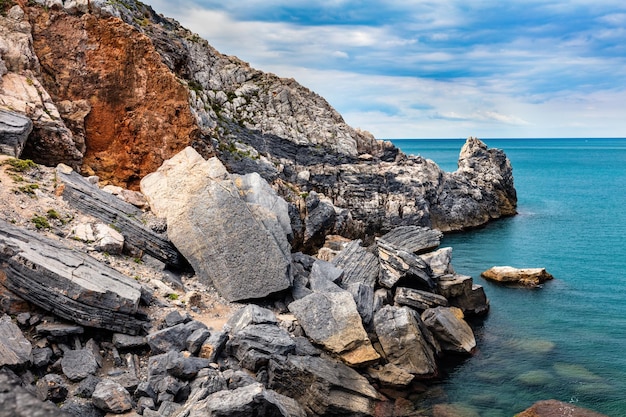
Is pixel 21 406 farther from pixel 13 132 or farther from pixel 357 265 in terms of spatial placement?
pixel 357 265

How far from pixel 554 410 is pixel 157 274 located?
66.8ft

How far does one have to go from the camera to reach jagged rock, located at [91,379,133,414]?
14.2 metres

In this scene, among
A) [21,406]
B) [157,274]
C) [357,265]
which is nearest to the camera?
[21,406]

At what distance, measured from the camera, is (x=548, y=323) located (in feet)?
115

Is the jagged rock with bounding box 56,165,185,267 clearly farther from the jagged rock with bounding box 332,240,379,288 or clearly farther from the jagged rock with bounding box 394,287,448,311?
the jagged rock with bounding box 394,287,448,311

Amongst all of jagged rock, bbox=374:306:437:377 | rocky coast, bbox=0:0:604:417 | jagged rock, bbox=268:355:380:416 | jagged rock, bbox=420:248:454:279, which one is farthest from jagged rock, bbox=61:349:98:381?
jagged rock, bbox=420:248:454:279

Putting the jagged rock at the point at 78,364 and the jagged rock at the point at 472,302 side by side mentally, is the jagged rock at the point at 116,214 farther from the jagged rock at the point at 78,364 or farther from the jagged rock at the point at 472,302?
the jagged rock at the point at 472,302

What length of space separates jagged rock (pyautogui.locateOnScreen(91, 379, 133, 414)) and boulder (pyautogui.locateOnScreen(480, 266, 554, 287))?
39.1 m

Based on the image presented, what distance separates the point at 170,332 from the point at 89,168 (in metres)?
17.6

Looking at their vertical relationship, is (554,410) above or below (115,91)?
below

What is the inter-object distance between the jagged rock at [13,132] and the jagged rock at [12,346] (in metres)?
12.9

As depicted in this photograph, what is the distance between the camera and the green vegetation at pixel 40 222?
69.1 feet

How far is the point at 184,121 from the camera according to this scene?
33250mm

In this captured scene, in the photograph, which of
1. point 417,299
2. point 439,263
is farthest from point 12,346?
point 439,263
